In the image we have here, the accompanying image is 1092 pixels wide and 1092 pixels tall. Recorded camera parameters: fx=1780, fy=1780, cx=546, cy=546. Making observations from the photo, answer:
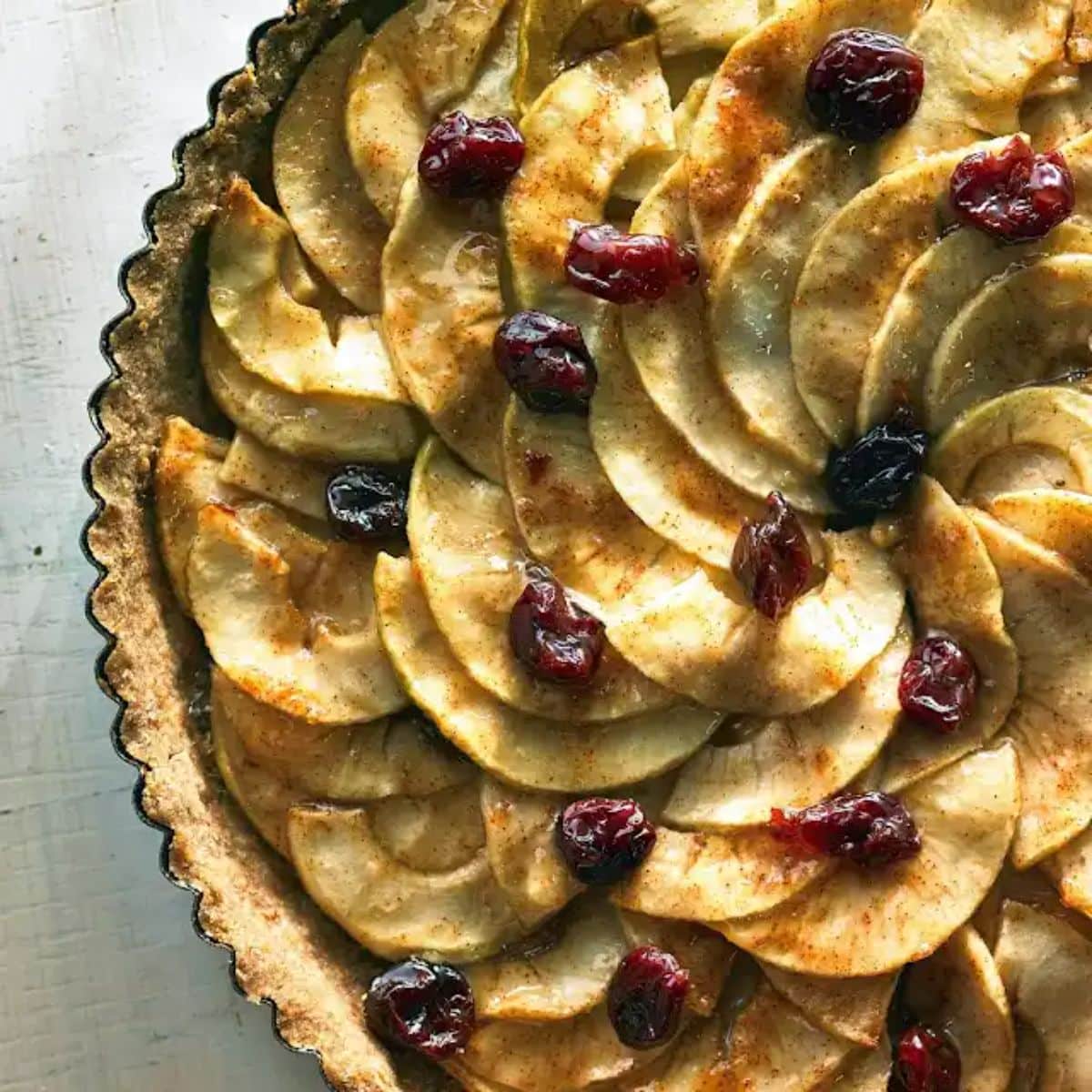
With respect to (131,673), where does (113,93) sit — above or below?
above

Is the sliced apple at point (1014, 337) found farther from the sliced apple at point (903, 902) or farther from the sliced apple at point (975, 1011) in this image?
the sliced apple at point (975, 1011)

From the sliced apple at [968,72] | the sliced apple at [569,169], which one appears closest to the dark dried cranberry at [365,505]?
the sliced apple at [569,169]

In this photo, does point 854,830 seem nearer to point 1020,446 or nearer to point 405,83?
point 1020,446

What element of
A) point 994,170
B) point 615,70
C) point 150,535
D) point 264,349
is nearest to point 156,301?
point 264,349

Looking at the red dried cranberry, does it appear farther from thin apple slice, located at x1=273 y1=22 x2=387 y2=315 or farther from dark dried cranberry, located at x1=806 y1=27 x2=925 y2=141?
thin apple slice, located at x1=273 y1=22 x2=387 y2=315

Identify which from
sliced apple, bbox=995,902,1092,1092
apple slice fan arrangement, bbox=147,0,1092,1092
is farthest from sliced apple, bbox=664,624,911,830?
sliced apple, bbox=995,902,1092,1092

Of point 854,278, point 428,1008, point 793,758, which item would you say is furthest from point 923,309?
point 428,1008

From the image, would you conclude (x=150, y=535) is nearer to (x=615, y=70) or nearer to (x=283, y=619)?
(x=283, y=619)
